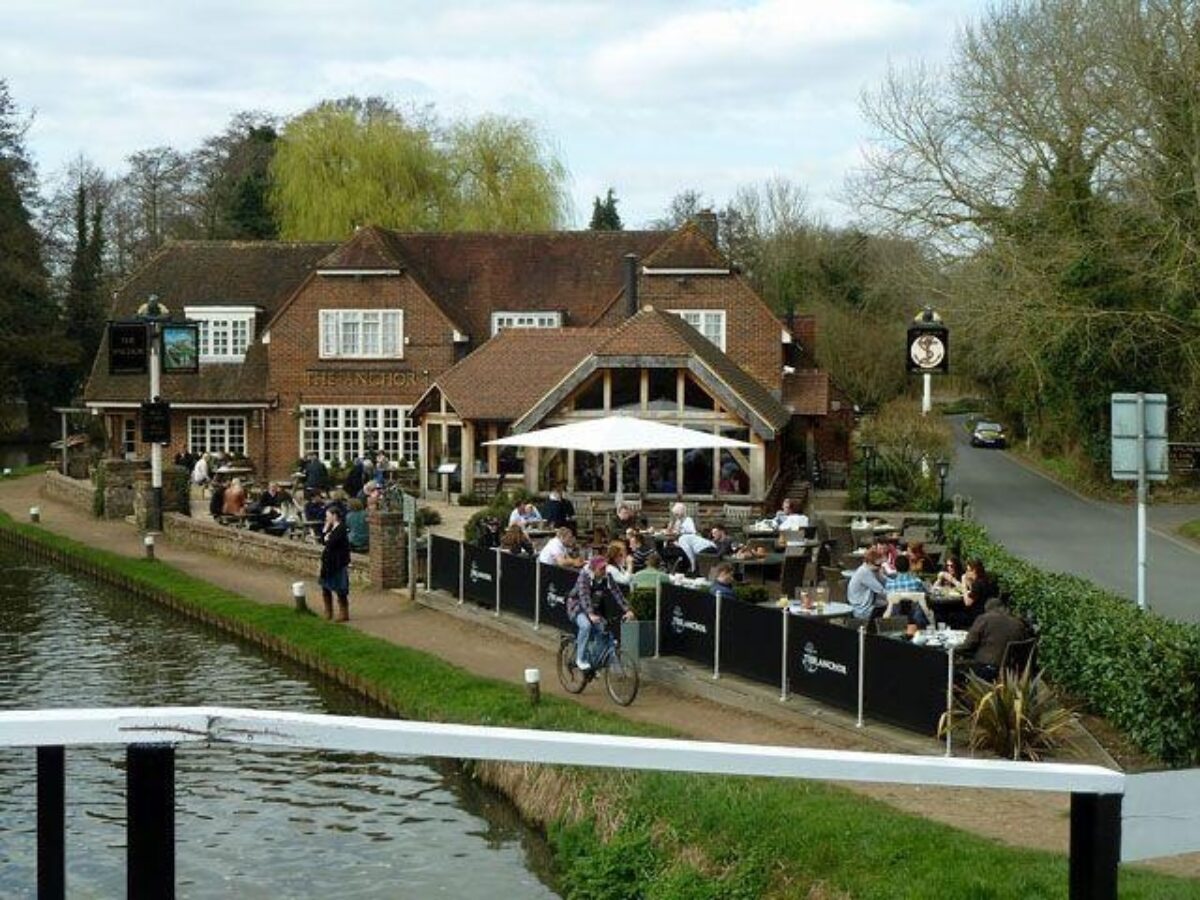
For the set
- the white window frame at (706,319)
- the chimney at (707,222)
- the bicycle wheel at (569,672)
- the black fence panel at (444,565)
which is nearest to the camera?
the bicycle wheel at (569,672)

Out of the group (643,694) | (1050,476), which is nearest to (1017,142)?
(1050,476)

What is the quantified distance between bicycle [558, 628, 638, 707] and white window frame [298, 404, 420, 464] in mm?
27910

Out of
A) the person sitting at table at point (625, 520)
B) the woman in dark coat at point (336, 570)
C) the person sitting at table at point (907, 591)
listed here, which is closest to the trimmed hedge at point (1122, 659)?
the person sitting at table at point (907, 591)

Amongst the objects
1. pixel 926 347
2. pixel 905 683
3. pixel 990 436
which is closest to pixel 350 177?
pixel 990 436

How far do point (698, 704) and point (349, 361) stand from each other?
30166mm

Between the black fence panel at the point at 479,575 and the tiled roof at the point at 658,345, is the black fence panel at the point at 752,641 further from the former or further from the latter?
the tiled roof at the point at 658,345

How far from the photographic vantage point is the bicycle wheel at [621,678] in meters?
16.4

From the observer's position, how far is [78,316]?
72688 mm

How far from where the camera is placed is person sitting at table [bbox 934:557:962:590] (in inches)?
727

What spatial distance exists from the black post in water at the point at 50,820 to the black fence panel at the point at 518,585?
59.2 ft

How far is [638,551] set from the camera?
22.3 m

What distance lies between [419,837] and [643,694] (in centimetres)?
505

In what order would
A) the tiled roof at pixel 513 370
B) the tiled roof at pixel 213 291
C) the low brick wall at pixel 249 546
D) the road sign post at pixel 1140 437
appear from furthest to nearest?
the tiled roof at pixel 213 291, the tiled roof at pixel 513 370, the low brick wall at pixel 249 546, the road sign post at pixel 1140 437

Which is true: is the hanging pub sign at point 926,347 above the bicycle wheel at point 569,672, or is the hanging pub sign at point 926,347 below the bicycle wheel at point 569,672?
above
